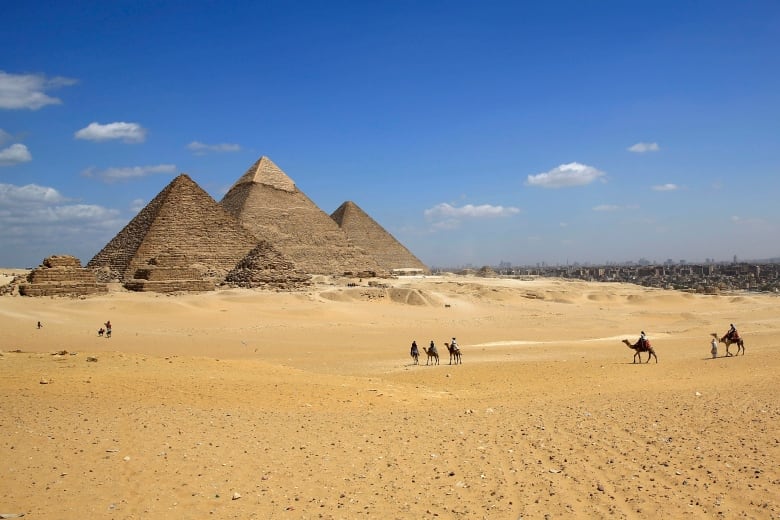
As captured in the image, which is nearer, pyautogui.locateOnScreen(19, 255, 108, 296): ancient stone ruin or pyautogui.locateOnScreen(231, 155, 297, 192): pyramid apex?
pyautogui.locateOnScreen(19, 255, 108, 296): ancient stone ruin

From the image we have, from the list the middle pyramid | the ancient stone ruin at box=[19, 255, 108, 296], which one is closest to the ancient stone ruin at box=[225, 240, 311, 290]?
the ancient stone ruin at box=[19, 255, 108, 296]

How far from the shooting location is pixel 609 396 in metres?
8.62

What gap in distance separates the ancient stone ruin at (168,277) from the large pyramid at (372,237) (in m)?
33.9

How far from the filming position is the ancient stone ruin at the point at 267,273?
110ft

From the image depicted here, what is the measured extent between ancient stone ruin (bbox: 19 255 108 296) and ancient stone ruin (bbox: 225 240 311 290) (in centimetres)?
729

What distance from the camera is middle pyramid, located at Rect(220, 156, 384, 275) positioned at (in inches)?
1972

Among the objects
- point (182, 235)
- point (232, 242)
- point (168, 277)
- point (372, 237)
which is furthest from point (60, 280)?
point (372, 237)

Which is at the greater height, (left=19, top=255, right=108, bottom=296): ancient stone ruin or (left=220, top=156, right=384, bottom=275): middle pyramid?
(left=220, top=156, right=384, bottom=275): middle pyramid

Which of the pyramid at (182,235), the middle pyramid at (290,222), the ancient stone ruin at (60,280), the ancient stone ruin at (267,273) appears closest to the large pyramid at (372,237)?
the middle pyramid at (290,222)

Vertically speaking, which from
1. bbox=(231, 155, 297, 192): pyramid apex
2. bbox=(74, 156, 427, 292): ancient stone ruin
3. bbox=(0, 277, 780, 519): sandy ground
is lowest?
bbox=(0, 277, 780, 519): sandy ground

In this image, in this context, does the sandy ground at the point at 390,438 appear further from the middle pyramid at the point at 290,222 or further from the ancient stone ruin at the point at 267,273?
the middle pyramid at the point at 290,222

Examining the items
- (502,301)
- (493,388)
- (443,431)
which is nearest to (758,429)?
(443,431)

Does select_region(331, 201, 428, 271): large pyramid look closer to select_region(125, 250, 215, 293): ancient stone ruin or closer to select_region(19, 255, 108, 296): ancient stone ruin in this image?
select_region(125, 250, 215, 293): ancient stone ruin

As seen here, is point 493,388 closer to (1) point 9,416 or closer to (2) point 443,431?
(2) point 443,431
